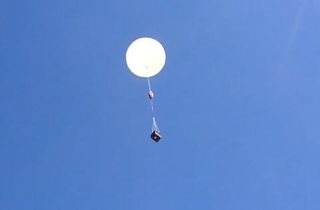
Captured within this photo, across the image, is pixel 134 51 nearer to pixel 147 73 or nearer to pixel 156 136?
pixel 147 73

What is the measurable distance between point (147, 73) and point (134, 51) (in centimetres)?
59

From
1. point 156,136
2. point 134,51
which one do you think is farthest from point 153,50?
point 156,136

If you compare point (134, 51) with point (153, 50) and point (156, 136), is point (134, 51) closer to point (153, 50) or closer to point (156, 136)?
point (153, 50)

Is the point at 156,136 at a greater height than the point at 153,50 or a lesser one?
lesser

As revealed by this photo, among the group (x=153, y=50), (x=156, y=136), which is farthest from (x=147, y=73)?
(x=156, y=136)

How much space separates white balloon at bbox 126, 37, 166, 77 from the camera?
11.9 metres

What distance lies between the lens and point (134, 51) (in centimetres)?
1196

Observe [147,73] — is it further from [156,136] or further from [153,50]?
[156,136]

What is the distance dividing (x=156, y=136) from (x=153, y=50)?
1.97 m

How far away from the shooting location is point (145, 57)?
11.9 m

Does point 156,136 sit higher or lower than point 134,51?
lower

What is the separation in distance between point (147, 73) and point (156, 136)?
4.81 feet

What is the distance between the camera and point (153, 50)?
1194 centimetres

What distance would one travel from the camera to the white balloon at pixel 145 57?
469 inches
